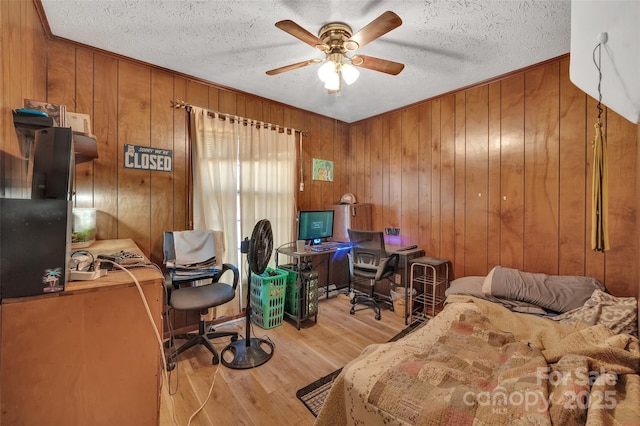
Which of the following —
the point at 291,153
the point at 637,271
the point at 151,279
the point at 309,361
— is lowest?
the point at 309,361

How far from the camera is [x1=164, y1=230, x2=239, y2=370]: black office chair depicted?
2166 mm

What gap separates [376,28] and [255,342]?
8.50 feet

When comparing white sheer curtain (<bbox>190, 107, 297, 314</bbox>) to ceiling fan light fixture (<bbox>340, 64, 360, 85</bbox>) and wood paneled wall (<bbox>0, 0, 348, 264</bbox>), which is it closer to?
wood paneled wall (<bbox>0, 0, 348, 264</bbox>)

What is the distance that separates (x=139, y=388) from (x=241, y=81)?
272cm

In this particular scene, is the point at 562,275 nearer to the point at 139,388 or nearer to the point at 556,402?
the point at 556,402

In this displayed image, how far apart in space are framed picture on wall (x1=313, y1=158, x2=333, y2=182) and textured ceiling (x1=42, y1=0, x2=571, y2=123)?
116 centimetres

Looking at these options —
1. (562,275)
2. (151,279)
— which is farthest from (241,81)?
(562,275)

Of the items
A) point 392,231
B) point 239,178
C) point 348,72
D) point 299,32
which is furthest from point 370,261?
point 299,32

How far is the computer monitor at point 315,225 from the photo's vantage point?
3400 mm

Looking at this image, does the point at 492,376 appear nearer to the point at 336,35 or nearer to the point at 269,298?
the point at 269,298

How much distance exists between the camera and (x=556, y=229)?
2.44 m

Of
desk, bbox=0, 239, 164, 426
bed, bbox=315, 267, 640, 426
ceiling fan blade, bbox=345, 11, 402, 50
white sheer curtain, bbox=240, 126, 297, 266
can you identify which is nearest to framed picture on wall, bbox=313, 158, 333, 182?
white sheer curtain, bbox=240, 126, 297, 266

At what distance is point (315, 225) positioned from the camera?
140 inches

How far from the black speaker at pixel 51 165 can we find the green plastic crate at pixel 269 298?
1.93 m
